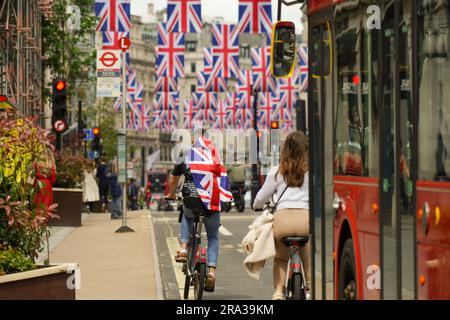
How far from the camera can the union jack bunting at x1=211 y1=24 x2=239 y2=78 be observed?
5788 cm

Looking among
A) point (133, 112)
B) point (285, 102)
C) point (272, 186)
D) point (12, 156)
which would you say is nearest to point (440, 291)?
point (272, 186)

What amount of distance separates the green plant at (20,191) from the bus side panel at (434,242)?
5198 mm

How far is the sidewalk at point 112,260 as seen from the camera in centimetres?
1695

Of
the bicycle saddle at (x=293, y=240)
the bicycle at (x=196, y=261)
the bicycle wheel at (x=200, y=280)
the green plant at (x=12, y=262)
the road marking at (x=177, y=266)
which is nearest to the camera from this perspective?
the bicycle saddle at (x=293, y=240)

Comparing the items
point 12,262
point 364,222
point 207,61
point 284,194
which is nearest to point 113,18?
point 12,262

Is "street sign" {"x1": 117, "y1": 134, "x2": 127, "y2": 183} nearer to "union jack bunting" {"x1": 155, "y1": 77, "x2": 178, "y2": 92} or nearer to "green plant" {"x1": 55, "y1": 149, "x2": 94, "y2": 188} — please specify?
"green plant" {"x1": 55, "y1": 149, "x2": 94, "y2": 188}

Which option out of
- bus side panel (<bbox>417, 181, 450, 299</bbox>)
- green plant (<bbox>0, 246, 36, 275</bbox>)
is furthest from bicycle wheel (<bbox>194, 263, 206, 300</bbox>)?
bus side panel (<bbox>417, 181, 450, 299</bbox>)

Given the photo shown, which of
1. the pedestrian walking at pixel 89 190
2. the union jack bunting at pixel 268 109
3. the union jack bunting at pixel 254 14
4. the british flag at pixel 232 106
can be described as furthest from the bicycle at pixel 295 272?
the british flag at pixel 232 106

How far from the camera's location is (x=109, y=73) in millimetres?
32312

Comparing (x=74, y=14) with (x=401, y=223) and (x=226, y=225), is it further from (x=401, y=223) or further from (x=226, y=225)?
(x=401, y=223)

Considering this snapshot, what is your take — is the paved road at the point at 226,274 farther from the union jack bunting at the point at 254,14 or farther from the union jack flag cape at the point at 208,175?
the union jack bunting at the point at 254,14

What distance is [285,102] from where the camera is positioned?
76125 millimetres

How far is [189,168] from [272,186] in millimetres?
3317

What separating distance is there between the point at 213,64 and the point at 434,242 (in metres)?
52.3
